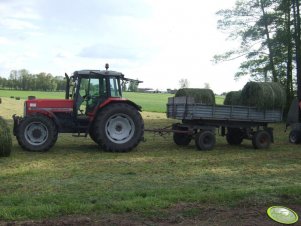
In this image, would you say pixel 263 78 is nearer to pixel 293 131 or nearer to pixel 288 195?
pixel 293 131

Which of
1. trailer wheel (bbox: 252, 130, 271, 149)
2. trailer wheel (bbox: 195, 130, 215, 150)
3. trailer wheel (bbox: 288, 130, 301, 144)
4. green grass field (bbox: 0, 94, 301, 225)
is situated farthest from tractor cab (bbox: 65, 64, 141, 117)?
trailer wheel (bbox: 288, 130, 301, 144)

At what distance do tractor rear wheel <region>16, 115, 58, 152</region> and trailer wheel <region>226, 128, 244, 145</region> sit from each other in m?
6.16

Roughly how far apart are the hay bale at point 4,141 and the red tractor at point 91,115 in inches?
41.3

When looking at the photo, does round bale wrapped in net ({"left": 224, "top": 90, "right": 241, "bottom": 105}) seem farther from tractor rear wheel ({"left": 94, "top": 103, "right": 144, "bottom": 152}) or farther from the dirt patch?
the dirt patch

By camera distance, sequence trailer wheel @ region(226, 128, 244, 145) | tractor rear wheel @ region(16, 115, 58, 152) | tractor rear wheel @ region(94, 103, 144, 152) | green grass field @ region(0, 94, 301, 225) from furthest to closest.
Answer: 1. trailer wheel @ region(226, 128, 244, 145)
2. tractor rear wheel @ region(94, 103, 144, 152)
3. tractor rear wheel @ region(16, 115, 58, 152)
4. green grass field @ region(0, 94, 301, 225)

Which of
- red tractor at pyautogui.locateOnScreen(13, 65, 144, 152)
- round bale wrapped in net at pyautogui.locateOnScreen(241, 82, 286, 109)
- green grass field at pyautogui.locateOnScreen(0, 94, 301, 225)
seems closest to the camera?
green grass field at pyautogui.locateOnScreen(0, 94, 301, 225)

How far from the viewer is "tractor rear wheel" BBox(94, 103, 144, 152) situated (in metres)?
Answer: 11.9

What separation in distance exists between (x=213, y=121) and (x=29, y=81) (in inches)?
4011

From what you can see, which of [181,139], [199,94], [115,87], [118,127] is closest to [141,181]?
[118,127]

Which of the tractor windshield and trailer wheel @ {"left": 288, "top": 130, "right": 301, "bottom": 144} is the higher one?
the tractor windshield

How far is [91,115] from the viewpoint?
12.3 metres

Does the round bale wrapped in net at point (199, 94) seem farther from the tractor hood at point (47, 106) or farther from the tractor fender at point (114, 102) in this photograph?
the tractor hood at point (47, 106)

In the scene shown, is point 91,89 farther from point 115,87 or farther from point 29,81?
point 29,81

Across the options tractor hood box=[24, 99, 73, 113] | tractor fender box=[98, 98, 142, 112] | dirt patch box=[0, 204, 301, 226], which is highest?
tractor fender box=[98, 98, 142, 112]
